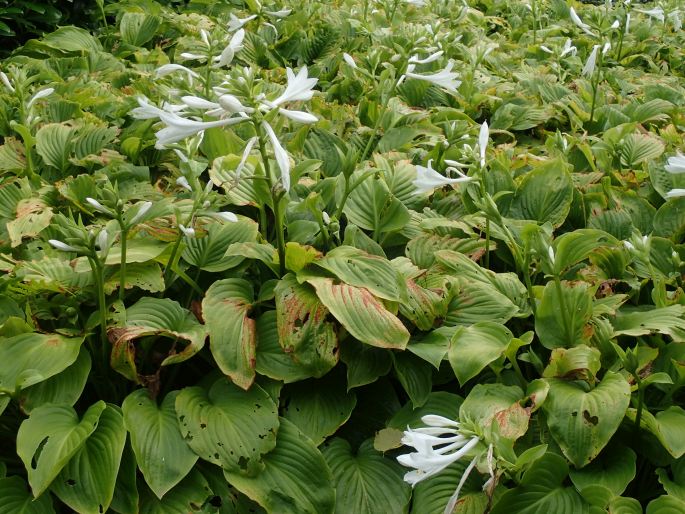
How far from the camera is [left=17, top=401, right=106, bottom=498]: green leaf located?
2084mm

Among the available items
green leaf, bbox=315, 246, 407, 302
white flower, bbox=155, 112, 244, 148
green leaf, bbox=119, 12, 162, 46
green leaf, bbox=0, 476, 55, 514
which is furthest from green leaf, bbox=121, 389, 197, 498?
green leaf, bbox=119, 12, 162, 46

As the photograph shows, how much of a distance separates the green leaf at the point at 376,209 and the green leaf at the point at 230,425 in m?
0.93

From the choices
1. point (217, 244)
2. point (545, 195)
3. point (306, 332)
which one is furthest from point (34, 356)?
point (545, 195)

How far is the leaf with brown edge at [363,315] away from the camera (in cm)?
230

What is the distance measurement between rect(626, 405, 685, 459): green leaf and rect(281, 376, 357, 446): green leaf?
35.2 inches

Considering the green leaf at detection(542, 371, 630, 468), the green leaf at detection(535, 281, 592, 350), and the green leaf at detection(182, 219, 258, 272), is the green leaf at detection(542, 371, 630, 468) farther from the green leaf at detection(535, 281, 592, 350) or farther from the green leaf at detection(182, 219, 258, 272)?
the green leaf at detection(182, 219, 258, 272)

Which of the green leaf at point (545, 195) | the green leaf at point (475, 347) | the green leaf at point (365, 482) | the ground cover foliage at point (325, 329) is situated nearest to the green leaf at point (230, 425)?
the ground cover foliage at point (325, 329)

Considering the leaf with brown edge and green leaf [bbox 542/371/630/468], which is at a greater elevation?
the leaf with brown edge

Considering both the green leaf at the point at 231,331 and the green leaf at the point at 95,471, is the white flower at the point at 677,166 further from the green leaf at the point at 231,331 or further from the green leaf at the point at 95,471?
the green leaf at the point at 95,471

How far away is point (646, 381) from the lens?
2.19 meters

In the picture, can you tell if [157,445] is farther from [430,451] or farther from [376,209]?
[376,209]

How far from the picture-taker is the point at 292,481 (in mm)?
2256

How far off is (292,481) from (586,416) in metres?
0.90

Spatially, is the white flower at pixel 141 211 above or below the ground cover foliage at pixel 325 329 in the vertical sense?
above
